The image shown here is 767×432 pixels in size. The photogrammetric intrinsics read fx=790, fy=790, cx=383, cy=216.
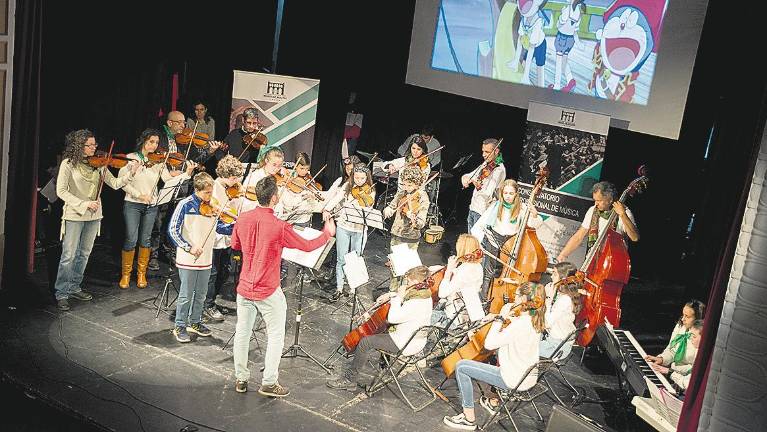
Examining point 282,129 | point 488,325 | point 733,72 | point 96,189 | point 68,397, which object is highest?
point 733,72

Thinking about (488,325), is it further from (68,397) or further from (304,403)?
(68,397)

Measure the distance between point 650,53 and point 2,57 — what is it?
6220 mm

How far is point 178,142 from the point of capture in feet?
26.2

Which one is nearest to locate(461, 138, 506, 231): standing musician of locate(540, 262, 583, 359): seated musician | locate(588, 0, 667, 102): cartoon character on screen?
locate(588, 0, 667, 102): cartoon character on screen

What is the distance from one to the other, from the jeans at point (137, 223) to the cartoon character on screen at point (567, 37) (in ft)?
15.0

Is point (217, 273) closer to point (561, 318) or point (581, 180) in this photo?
point (561, 318)

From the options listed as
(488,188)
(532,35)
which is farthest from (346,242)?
(532,35)

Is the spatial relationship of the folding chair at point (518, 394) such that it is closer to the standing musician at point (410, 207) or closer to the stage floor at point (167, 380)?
the stage floor at point (167, 380)

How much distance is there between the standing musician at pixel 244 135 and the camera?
8.44 m

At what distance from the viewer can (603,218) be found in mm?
7574

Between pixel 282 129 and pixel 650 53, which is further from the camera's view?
pixel 282 129

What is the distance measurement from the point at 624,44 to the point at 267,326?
497cm

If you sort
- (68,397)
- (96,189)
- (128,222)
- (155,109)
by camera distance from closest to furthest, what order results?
(68,397) < (96,189) < (128,222) < (155,109)

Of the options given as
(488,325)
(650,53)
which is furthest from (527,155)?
(488,325)
